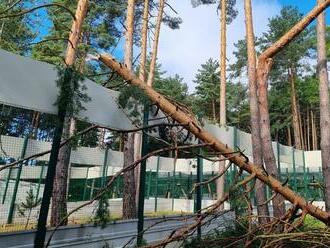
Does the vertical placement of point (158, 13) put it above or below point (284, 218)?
above

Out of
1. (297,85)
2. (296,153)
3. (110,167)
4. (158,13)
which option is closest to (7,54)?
(110,167)

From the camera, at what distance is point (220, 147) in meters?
3.38

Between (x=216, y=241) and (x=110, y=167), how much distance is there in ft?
31.7

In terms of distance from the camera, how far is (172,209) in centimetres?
1611

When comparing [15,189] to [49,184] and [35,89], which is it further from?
[35,89]

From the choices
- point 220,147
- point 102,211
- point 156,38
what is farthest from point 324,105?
point 156,38

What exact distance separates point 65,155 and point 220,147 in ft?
17.6

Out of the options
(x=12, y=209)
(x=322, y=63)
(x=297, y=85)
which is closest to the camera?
(x=12, y=209)

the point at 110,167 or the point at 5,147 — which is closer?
the point at 5,147

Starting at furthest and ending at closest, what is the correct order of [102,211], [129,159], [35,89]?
[129,159]
[35,89]
[102,211]

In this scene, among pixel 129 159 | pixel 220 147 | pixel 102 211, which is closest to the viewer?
pixel 220 147

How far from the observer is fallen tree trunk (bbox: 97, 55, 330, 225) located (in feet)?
10.7

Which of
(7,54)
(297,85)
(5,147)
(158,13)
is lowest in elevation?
(5,147)

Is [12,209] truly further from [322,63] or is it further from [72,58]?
[322,63]
